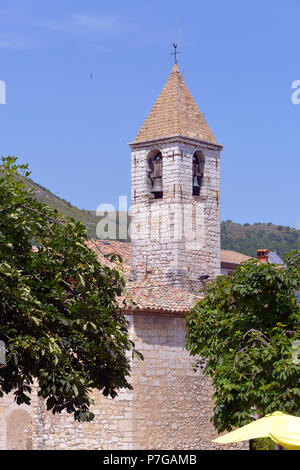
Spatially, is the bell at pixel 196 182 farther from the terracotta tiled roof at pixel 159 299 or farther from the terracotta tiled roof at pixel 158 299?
the terracotta tiled roof at pixel 159 299

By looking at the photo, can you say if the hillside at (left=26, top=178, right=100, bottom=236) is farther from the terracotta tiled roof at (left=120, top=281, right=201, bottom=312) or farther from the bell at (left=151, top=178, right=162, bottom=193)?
the terracotta tiled roof at (left=120, top=281, right=201, bottom=312)

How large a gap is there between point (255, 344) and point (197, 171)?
64.5 feet

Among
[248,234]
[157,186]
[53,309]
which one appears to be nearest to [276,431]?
[53,309]

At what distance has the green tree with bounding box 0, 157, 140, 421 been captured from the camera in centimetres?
1609

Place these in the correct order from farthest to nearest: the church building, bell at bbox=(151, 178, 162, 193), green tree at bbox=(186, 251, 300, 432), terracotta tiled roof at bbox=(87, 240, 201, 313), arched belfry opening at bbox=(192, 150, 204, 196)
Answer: arched belfry opening at bbox=(192, 150, 204, 196), bell at bbox=(151, 178, 162, 193), terracotta tiled roof at bbox=(87, 240, 201, 313), the church building, green tree at bbox=(186, 251, 300, 432)

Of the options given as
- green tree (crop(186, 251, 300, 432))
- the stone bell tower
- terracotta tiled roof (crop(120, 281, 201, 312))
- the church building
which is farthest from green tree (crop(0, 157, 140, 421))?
the stone bell tower

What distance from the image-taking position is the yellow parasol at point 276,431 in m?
Answer: 14.3

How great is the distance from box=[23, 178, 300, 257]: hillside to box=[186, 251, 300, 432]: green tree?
53169 millimetres

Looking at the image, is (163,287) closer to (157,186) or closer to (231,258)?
(157,186)

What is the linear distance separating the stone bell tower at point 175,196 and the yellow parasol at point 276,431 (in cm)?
2151

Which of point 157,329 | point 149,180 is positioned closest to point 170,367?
point 157,329

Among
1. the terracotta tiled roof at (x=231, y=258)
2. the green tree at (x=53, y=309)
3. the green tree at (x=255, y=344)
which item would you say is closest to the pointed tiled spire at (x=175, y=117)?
the terracotta tiled roof at (x=231, y=258)

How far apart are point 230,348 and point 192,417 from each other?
9.27 meters
